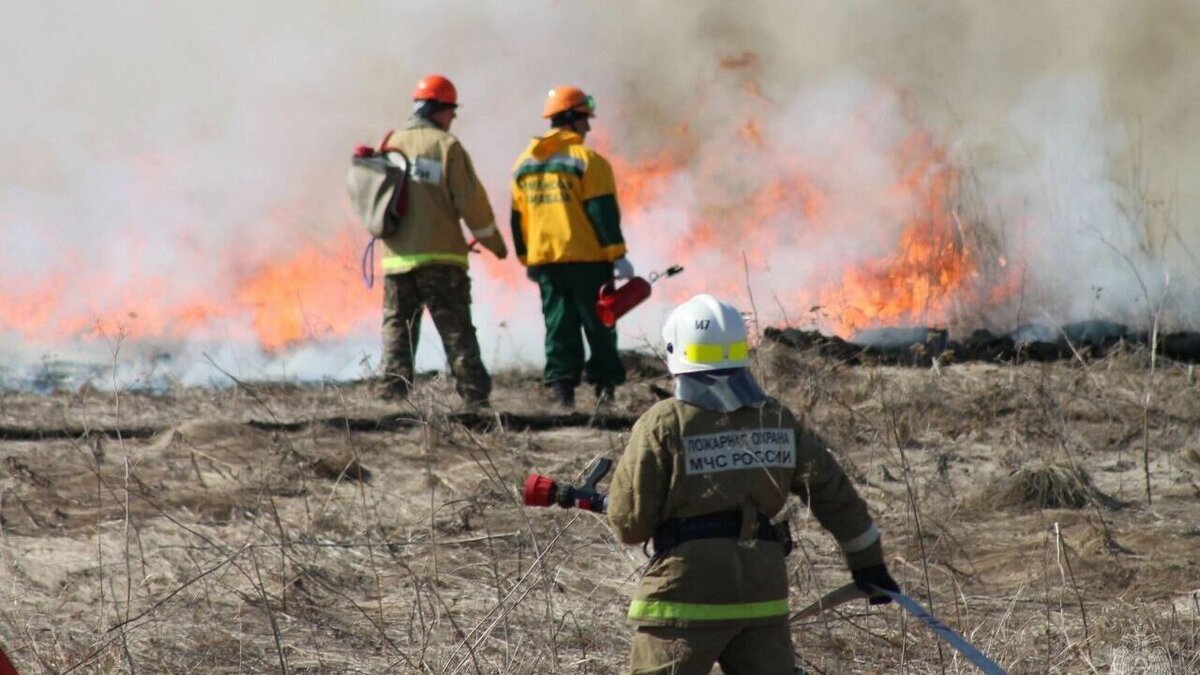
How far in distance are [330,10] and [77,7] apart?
1.94m

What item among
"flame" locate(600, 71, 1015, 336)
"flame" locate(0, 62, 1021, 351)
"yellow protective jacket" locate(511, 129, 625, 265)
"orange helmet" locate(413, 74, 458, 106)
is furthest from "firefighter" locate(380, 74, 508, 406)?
"flame" locate(600, 71, 1015, 336)

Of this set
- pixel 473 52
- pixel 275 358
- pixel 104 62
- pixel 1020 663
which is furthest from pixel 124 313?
pixel 1020 663

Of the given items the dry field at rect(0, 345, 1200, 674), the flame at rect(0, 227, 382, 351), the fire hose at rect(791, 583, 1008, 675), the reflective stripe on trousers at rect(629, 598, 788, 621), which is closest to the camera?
the fire hose at rect(791, 583, 1008, 675)

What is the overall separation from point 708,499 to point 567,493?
33 centimetres

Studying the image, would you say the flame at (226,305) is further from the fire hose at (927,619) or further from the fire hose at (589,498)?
the fire hose at (927,619)

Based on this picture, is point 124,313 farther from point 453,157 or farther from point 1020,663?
point 1020,663

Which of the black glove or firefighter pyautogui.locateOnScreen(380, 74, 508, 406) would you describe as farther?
firefighter pyautogui.locateOnScreen(380, 74, 508, 406)

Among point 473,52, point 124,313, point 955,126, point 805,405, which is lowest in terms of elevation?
point 805,405

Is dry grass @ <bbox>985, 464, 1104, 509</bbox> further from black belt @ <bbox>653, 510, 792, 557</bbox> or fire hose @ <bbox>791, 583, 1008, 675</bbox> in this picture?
black belt @ <bbox>653, 510, 792, 557</bbox>

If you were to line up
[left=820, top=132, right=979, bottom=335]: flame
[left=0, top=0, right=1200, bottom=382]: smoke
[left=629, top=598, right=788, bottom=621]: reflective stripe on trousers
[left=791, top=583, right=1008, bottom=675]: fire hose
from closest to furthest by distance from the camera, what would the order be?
[left=791, top=583, right=1008, bottom=675]: fire hose
[left=629, top=598, right=788, bottom=621]: reflective stripe on trousers
[left=820, top=132, right=979, bottom=335]: flame
[left=0, top=0, right=1200, bottom=382]: smoke

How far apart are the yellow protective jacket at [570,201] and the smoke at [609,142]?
203cm

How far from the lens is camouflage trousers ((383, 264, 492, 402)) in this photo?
8.72 meters

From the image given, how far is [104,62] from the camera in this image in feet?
42.8

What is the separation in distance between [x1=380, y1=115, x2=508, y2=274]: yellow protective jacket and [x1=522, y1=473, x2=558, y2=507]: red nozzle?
16.2ft
